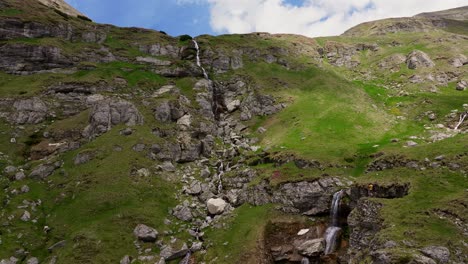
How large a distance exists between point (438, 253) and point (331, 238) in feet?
45.8

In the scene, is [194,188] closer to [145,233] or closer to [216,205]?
[216,205]

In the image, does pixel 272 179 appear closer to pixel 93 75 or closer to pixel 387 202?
pixel 387 202

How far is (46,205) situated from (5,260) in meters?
10.8

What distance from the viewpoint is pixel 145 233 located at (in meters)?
44.5

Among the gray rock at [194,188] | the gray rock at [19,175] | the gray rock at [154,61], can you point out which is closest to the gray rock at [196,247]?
the gray rock at [194,188]

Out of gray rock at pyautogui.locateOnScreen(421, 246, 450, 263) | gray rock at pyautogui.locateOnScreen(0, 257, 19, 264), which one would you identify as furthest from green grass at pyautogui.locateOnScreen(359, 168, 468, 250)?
gray rock at pyautogui.locateOnScreen(0, 257, 19, 264)

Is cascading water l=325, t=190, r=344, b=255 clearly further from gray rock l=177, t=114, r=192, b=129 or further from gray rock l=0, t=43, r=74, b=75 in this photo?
gray rock l=0, t=43, r=74, b=75

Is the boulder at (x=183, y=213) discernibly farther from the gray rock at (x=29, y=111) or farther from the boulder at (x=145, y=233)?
the gray rock at (x=29, y=111)

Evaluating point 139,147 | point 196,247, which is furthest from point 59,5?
point 196,247

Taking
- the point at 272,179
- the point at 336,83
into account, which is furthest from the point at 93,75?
the point at 336,83

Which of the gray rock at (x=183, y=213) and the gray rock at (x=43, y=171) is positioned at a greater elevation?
the gray rock at (x=43, y=171)

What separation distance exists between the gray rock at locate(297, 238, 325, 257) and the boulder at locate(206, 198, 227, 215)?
46.7 ft

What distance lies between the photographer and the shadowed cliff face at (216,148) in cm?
4000

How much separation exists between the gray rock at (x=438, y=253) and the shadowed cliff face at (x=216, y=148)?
100 millimetres
